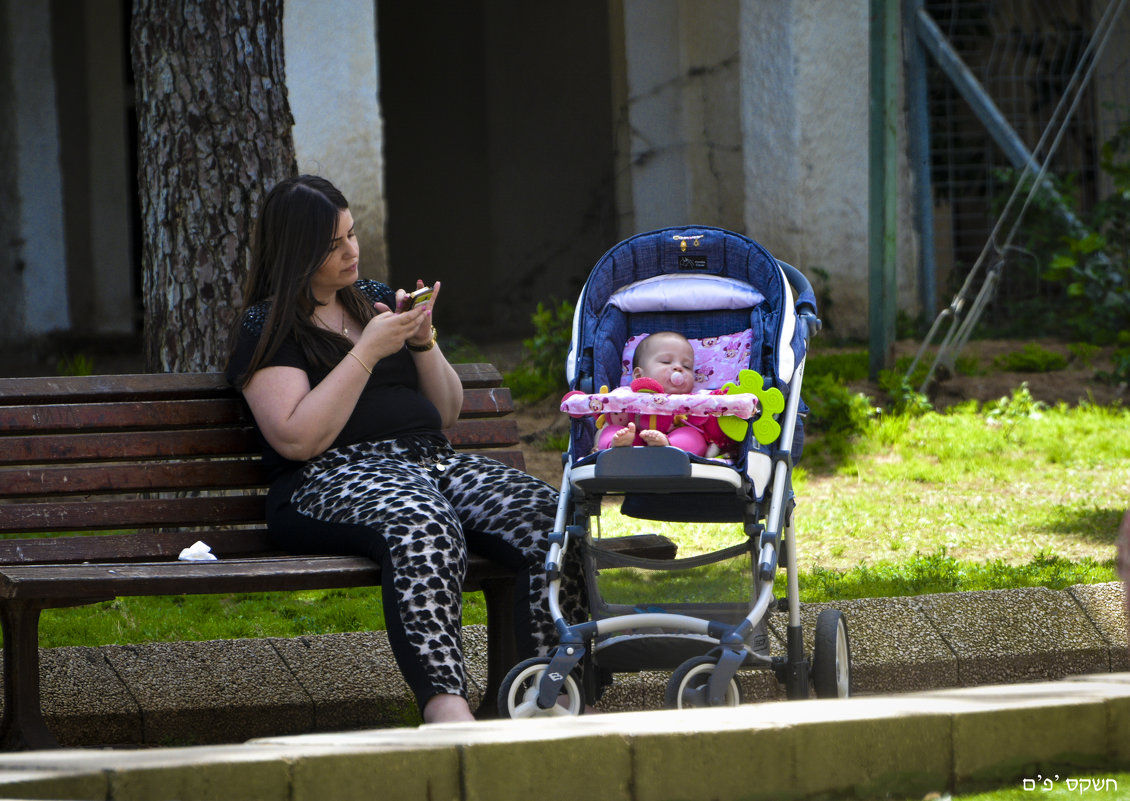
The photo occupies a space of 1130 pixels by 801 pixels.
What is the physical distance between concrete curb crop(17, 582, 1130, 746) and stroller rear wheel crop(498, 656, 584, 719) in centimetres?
68

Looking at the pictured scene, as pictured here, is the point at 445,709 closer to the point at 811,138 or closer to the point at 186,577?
the point at 186,577

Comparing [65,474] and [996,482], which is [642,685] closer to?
[65,474]

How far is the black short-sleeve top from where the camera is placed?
3.72 metres

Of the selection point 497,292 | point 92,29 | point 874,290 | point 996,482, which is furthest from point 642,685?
point 497,292

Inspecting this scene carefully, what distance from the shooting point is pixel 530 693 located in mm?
3146

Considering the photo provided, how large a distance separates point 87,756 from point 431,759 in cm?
52

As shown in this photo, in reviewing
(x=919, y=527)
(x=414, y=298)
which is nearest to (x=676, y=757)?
(x=414, y=298)

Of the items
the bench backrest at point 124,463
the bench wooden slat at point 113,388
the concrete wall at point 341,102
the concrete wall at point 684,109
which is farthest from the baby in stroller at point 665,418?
the concrete wall at point 684,109

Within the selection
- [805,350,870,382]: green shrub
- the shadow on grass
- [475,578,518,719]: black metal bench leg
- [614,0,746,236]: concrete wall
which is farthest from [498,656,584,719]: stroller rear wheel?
[614,0,746,236]: concrete wall

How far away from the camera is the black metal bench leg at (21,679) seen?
130 inches

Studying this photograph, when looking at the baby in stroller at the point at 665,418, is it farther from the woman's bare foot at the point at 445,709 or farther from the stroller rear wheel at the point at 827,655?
the woman's bare foot at the point at 445,709

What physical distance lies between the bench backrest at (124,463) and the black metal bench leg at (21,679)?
278 mm

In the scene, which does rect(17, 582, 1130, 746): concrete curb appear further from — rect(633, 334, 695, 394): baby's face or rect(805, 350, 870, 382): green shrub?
rect(805, 350, 870, 382): green shrub

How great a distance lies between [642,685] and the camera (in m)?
3.94
